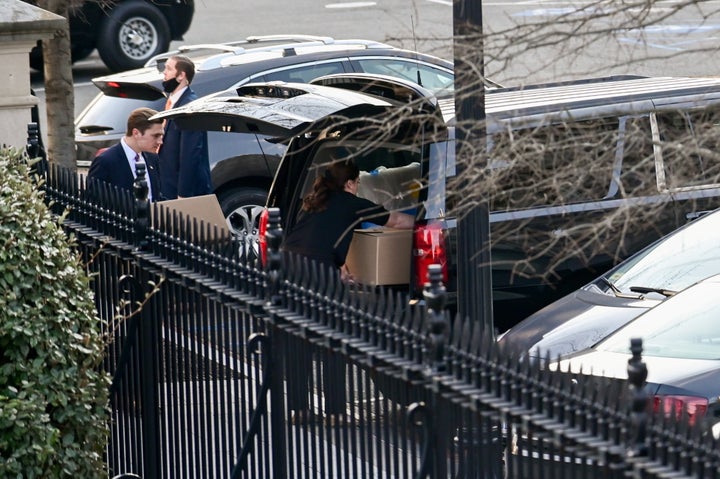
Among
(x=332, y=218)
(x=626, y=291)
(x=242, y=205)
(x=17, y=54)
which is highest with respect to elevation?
(x=17, y=54)

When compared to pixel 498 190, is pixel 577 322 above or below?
below

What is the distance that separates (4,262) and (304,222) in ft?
11.5

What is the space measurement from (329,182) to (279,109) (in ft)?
1.90

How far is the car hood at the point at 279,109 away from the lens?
8.05 m

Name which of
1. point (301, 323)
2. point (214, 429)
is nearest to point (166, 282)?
point (214, 429)

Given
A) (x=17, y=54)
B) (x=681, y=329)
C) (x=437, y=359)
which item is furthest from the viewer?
(x=17, y=54)

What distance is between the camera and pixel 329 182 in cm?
859

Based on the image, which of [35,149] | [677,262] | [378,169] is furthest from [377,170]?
[35,149]

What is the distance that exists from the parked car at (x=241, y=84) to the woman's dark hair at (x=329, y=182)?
3572mm

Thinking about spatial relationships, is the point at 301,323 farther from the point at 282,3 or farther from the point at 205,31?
the point at 282,3

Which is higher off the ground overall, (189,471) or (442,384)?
(442,384)

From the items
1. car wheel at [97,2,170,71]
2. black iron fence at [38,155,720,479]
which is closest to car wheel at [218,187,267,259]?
black iron fence at [38,155,720,479]

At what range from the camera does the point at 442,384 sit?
12.8ft

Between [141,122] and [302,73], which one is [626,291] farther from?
[302,73]
